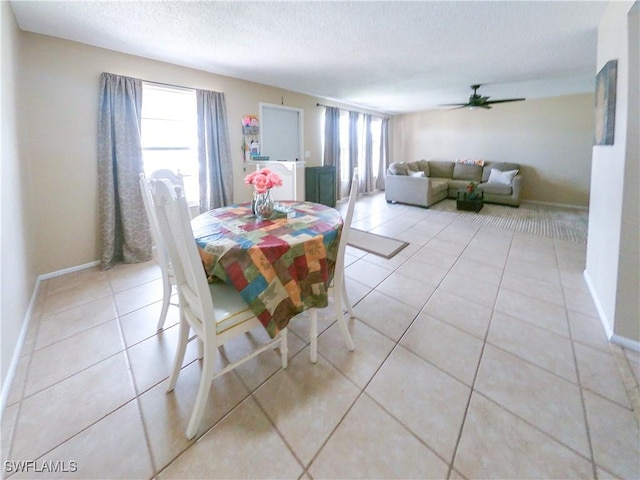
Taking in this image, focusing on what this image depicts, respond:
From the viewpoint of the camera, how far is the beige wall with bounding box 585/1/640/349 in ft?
5.18

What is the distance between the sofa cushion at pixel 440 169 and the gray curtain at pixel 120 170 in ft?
20.8

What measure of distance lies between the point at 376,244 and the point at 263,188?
2.12 metres

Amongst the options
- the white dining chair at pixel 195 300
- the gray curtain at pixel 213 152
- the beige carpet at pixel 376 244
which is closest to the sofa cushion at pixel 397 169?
the beige carpet at pixel 376 244

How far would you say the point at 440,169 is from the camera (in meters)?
6.86

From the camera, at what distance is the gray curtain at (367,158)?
6.71 metres

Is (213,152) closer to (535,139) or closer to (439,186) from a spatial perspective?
(439,186)

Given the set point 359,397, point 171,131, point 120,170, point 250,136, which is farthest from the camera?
point 250,136

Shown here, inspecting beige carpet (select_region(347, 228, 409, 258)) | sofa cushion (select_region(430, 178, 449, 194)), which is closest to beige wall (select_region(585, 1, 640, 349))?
beige carpet (select_region(347, 228, 409, 258))

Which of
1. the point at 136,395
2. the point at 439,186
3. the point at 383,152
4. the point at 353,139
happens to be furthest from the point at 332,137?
the point at 136,395

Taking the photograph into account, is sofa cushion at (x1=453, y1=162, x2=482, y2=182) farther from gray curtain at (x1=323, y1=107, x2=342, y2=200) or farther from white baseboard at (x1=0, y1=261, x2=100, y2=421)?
white baseboard at (x1=0, y1=261, x2=100, y2=421)

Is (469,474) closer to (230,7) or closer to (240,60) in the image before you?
(230,7)

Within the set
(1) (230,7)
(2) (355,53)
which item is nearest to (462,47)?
(2) (355,53)

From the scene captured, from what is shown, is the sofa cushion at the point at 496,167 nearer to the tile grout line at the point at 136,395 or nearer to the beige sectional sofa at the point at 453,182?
the beige sectional sofa at the point at 453,182

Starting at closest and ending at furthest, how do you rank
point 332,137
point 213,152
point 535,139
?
point 213,152 < point 332,137 < point 535,139
